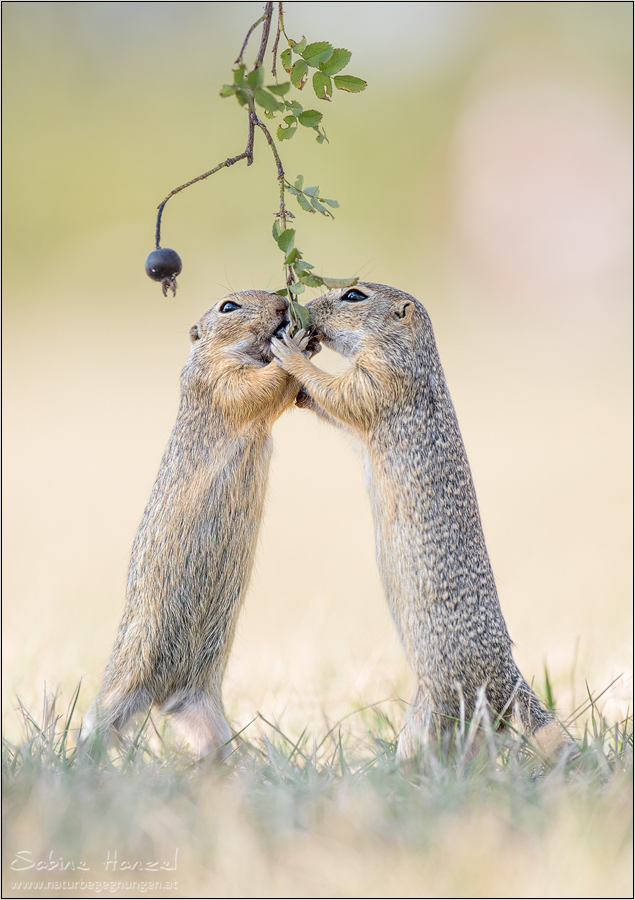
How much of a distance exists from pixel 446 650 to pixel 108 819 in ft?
6.48

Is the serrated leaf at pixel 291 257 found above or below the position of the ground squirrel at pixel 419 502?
above

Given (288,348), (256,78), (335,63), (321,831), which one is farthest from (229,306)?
(321,831)

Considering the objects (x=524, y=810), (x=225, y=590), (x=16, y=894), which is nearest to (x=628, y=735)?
(x=524, y=810)

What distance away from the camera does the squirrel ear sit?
5492mm

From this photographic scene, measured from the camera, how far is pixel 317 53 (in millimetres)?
4297

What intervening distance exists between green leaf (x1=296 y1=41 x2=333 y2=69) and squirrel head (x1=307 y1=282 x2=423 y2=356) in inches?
61.3

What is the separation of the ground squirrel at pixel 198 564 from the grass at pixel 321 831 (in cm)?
101

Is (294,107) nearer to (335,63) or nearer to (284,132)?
(284,132)

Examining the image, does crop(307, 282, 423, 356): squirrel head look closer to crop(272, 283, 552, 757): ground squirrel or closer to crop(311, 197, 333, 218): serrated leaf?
crop(272, 283, 552, 757): ground squirrel

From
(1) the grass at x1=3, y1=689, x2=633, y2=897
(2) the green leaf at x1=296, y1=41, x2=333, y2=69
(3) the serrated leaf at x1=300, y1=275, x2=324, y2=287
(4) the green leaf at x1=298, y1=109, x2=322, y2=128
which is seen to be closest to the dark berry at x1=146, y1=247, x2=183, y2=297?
(3) the serrated leaf at x1=300, y1=275, x2=324, y2=287

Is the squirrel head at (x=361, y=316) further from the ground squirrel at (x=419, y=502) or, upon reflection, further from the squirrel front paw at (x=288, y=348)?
the squirrel front paw at (x=288, y=348)

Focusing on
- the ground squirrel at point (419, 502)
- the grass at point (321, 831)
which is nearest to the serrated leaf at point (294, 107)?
the ground squirrel at point (419, 502)

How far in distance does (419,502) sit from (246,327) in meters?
1.62

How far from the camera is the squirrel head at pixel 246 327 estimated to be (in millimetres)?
5484
